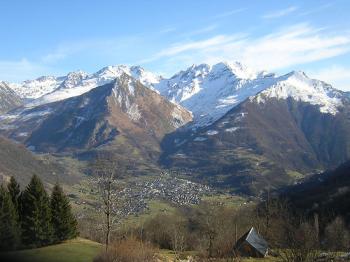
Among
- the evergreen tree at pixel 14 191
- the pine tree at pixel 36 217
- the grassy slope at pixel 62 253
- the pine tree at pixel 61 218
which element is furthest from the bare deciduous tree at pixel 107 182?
the evergreen tree at pixel 14 191

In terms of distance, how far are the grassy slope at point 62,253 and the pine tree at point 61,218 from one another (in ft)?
10.2

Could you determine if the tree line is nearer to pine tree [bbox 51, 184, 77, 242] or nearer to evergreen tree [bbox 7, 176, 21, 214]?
pine tree [bbox 51, 184, 77, 242]

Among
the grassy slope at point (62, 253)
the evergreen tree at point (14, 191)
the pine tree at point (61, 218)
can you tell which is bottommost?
the grassy slope at point (62, 253)

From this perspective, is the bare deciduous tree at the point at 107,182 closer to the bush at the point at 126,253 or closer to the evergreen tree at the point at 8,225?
the bush at the point at 126,253

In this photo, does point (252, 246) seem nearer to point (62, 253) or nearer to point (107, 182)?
point (62, 253)

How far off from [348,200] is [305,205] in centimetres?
2646

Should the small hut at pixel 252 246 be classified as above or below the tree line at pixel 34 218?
below

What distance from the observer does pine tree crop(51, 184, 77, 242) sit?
7106 cm

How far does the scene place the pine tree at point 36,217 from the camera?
68938 mm

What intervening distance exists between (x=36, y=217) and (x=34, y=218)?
30cm

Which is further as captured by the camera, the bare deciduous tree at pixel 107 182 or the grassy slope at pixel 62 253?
the grassy slope at pixel 62 253

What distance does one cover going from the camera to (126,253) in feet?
131

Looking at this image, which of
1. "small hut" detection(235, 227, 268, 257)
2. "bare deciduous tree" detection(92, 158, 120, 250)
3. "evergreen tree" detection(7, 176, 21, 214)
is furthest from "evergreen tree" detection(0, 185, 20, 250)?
"small hut" detection(235, 227, 268, 257)

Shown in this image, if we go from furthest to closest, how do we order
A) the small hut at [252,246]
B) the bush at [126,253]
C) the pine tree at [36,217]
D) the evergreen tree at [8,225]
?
the small hut at [252,246]
the pine tree at [36,217]
the evergreen tree at [8,225]
the bush at [126,253]
